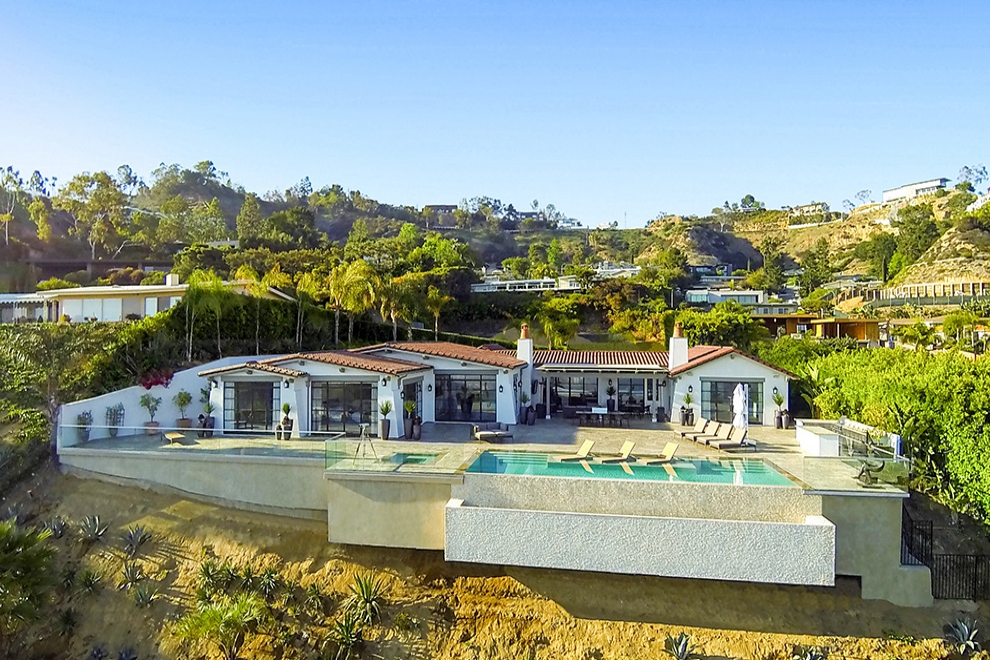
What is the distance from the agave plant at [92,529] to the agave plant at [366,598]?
7013 millimetres

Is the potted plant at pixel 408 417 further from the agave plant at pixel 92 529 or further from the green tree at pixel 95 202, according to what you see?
the green tree at pixel 95 202

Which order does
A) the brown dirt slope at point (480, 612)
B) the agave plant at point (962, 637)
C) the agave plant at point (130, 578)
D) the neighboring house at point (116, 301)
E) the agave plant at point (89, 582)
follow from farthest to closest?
the neighboring house at point (116, 301) < the agave plant at point (89, 582) < the agave plant at point (130, 578) < the brown dirt slope at point (480, 612) < the agave plant at point (962, 637)

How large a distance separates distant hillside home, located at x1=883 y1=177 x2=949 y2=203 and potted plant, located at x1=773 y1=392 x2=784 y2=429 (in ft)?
521

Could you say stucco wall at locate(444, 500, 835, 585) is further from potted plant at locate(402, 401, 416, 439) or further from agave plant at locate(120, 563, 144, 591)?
agave plant at locate(120, 563, 144, 591)

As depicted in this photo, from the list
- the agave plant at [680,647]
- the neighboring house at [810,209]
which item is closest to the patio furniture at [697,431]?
the agave plant at [680,647]

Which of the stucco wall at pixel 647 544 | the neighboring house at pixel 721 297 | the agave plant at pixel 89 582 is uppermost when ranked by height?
the neighboring house at pixel 721 297

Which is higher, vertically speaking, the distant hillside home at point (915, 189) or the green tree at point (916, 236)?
the distant hillside home at point (915, 189)

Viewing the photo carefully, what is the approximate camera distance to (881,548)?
12031mm

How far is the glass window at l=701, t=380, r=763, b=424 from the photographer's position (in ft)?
70.4

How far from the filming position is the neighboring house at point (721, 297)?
7681cm

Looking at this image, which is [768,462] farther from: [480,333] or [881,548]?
[480,333]

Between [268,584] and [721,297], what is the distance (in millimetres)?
73792

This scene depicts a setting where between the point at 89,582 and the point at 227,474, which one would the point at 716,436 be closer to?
the point at 227,474

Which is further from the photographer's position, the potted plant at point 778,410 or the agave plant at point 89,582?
the potted plant at point 778,410
